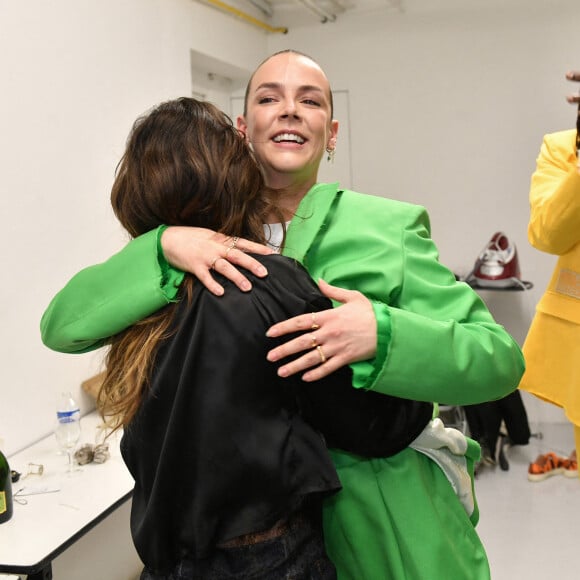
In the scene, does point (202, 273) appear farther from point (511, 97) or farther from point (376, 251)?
point (511, 97)

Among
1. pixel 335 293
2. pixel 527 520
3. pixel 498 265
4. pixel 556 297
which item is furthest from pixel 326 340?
pixel 498 265

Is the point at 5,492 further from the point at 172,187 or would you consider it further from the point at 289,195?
the point at 172,187

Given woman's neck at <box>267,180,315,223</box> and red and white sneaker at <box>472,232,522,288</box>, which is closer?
woman's neck at <box>267,180,315,223</box>

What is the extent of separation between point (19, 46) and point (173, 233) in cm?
189

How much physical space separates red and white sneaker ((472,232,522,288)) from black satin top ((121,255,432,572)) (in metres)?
3.61

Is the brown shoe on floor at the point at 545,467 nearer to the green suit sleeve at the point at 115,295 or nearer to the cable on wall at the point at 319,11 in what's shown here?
the cable on wall at the point at 319,11

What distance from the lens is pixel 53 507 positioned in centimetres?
200

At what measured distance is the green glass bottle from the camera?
1.88 m

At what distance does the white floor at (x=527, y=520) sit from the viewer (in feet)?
10.1

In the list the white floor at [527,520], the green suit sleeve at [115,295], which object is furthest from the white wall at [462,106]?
the green suit sleeve at [115,295]

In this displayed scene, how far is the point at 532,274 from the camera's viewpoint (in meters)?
4.88

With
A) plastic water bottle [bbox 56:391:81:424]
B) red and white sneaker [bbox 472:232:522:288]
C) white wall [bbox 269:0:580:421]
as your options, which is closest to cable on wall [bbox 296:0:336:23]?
white wall [bbox 269:0:580:421]

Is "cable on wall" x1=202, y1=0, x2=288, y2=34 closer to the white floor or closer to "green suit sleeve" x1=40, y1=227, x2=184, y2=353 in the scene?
the white floor

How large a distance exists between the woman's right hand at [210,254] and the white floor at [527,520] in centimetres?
256
